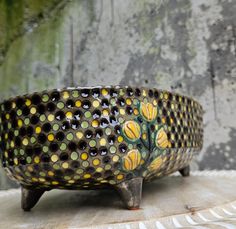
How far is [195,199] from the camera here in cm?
47

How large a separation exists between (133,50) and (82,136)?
0.75 m

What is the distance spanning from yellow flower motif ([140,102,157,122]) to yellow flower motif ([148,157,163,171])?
51mm

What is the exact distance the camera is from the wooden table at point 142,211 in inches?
14.5

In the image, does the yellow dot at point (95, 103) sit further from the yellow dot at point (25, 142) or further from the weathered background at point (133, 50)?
the weathered background at point (133, 50)

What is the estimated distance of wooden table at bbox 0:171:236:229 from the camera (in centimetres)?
37

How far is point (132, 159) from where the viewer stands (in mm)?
400

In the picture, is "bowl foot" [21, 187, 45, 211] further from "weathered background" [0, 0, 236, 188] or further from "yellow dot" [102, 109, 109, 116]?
"weathered background" [0, 0, 236, 188]

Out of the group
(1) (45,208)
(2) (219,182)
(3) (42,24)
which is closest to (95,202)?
(1) (45,208)

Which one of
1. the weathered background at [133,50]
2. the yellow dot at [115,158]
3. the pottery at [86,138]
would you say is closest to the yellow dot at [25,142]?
the pottery at [86,138]

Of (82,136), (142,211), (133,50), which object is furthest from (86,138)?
(133,50)

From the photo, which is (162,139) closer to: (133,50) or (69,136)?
(69,136)

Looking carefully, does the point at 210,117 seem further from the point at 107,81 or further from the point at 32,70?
the point at 32,70

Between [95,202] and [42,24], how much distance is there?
2.80ft

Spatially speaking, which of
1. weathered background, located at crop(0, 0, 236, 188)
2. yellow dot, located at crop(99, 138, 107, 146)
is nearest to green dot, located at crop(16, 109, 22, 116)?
yellow dot, located at crop(99, 138, 107, 146)
